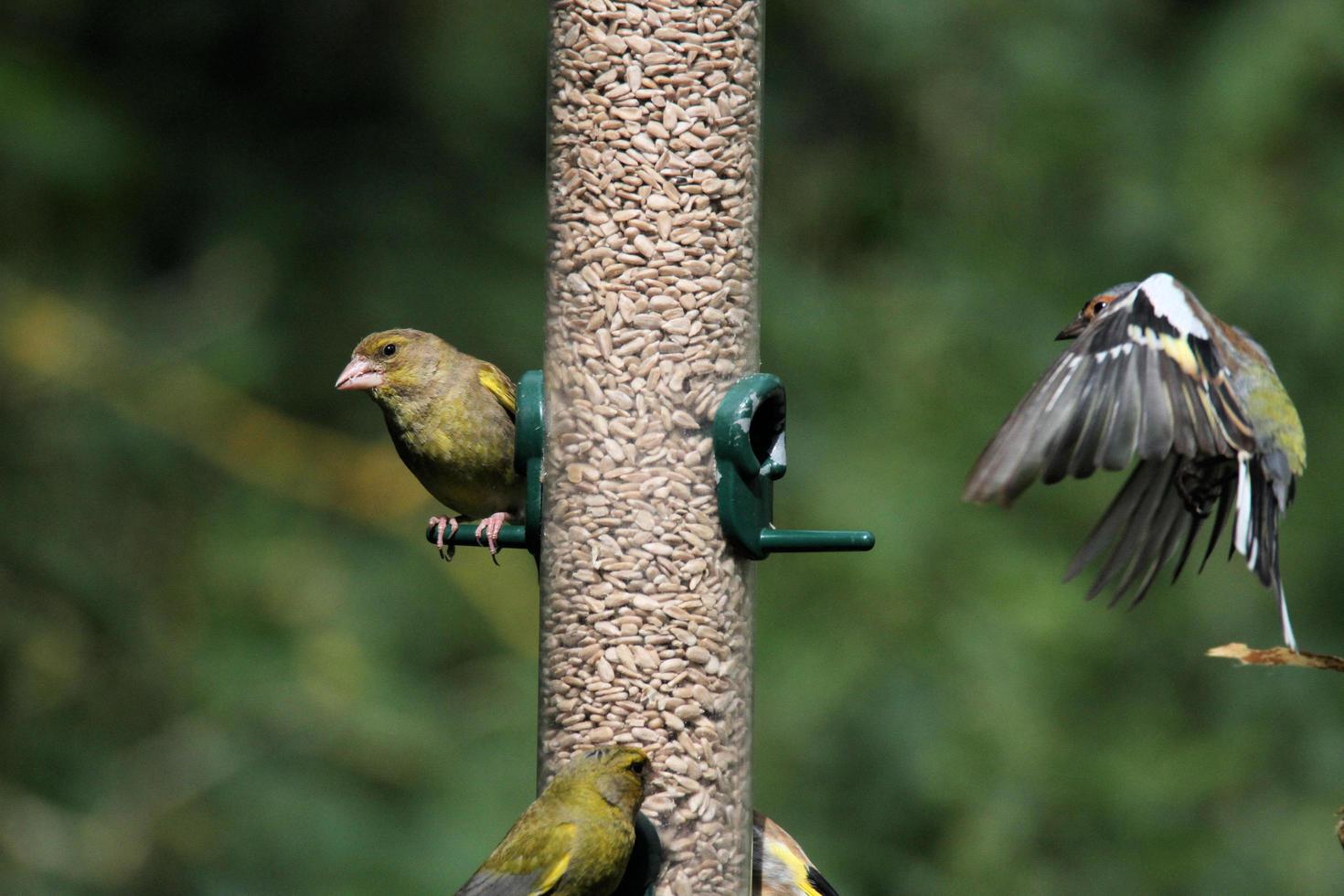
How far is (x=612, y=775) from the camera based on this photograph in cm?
397

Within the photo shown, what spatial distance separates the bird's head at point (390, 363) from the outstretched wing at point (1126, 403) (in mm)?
1620

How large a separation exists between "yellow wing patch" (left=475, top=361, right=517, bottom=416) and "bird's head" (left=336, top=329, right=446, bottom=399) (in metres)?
0.13

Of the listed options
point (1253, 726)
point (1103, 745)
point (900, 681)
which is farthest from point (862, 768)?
point (1253, 726)

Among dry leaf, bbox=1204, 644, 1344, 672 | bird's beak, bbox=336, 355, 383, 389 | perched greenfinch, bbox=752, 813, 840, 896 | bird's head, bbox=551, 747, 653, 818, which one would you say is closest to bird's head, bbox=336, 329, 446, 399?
bird's beak, bbox=336, 355, 383, 389

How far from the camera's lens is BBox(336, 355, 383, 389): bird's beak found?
4.97 metres

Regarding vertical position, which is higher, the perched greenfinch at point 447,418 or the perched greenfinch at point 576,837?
the perched greenfinch at point 447,418

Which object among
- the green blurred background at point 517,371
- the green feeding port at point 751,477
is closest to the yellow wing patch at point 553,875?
the green feeding port at point 751,477

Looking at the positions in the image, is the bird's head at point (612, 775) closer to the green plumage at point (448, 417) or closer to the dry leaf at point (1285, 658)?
the green plumage at point (448, 417)

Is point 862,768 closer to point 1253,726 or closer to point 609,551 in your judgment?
point 1253,726

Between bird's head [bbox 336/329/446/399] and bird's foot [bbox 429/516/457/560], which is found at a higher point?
bird's head [bbox 336/329/446/399]

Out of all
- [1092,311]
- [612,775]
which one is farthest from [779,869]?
[1092,311]

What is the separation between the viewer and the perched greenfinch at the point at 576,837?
3.91m

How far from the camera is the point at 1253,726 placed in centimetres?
877

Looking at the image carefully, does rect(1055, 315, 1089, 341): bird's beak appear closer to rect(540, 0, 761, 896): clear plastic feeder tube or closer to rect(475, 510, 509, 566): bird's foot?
rect(540, 0, 761, 896): clear plastic feeder tube
